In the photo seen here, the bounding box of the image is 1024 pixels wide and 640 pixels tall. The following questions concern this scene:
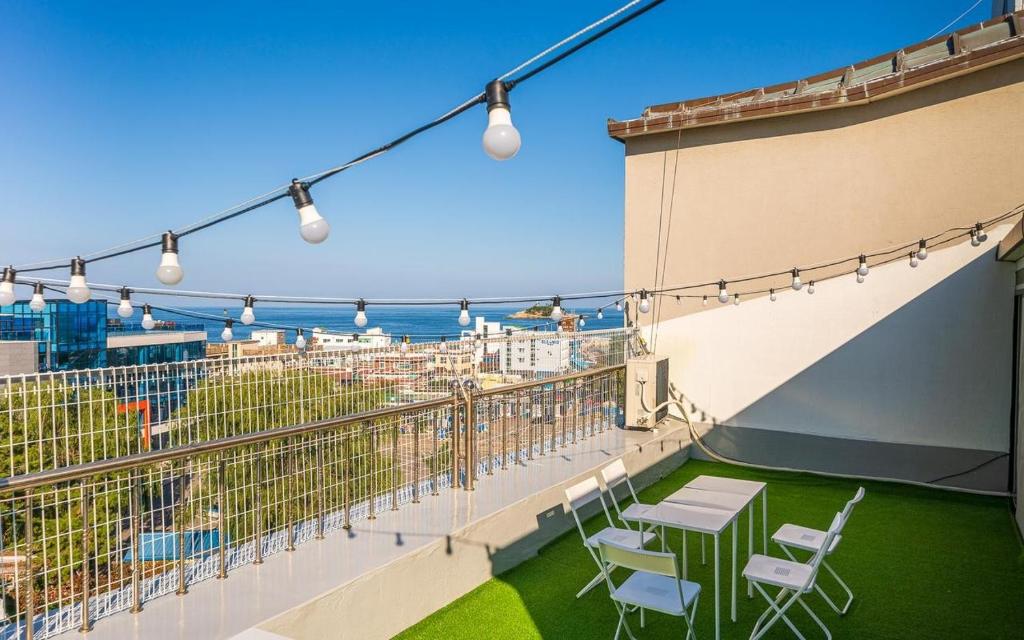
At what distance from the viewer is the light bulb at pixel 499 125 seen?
6.40 ft

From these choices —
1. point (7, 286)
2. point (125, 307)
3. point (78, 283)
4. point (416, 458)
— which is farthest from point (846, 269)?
point (7, 286)

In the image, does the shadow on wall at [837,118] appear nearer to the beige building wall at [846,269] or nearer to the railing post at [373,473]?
the beige building wall at [846,269]

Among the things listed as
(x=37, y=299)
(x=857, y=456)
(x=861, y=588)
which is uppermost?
(x=37, y=299)

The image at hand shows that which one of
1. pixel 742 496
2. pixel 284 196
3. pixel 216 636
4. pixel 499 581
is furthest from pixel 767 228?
pixel 216 636

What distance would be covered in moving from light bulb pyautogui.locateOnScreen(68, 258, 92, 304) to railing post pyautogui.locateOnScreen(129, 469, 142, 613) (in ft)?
3.53

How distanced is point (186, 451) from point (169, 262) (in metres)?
0.91

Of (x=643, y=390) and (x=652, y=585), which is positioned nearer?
(x=652, y=585)

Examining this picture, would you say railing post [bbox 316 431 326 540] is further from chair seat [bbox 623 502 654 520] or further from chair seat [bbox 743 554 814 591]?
chair seat [bbox 743 554 814 591]

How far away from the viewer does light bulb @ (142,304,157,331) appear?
5617 mm

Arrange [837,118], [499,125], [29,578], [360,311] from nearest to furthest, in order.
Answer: [499,125], [29,578], [360,311], [837,118]

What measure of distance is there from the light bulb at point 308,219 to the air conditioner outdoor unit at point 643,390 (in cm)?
542

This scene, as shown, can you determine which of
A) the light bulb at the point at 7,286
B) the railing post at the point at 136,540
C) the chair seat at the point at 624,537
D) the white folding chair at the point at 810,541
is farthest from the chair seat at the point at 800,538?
the light bulb at the point at 7,286

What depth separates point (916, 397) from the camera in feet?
21.7

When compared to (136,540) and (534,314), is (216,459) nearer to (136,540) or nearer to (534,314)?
(136,540)
